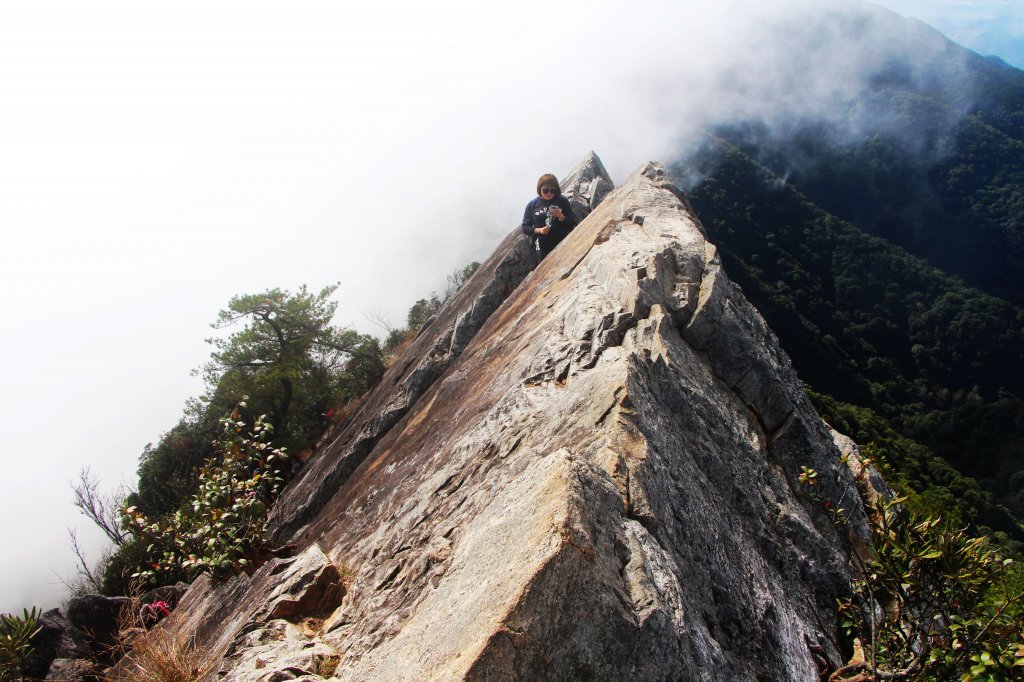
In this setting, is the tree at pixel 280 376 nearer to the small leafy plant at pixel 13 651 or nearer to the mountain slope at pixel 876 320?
the small leafy plant at pixel 13 651

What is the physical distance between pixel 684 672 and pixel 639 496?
1.12m

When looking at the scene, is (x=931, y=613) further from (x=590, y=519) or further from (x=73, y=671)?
(x=73, y=671)

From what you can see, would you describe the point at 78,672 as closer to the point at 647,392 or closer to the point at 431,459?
the point at 431,459

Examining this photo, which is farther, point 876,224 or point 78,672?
point 876,224

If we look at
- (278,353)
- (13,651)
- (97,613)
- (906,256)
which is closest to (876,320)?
(906,256)

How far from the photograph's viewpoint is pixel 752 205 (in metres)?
92.4

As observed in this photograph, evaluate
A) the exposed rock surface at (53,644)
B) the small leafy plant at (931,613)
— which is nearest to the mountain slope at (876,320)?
the small leafy plant at (931,613)

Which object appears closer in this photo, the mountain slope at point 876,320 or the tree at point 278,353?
the tree at point 278,353

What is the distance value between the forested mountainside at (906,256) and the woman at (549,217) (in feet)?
153

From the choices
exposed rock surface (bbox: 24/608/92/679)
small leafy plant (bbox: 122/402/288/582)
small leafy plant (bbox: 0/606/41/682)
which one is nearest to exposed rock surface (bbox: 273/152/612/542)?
small leafy plant (bbox: 122/402/288/582)

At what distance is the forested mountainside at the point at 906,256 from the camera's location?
243ft

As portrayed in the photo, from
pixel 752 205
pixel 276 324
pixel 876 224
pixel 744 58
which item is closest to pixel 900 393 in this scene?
pixel 752 205

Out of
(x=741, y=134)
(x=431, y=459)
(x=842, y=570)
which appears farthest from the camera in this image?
(x=741, y=134)

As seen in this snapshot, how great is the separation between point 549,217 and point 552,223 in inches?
5.8
